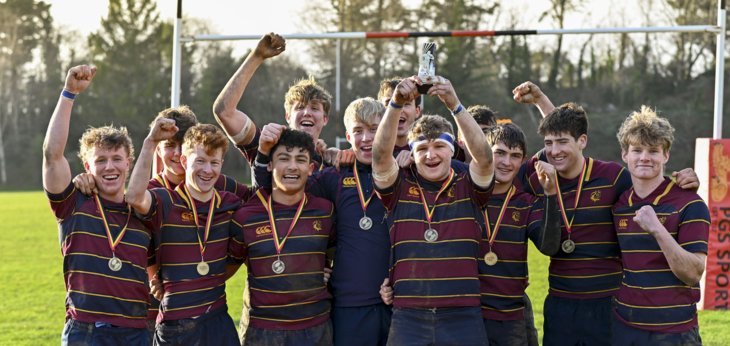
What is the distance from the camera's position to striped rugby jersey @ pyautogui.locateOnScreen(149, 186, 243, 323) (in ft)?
14.9

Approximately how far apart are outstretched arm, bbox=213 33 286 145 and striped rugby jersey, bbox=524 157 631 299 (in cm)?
193

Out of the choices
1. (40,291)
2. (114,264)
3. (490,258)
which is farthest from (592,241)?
(40,291)

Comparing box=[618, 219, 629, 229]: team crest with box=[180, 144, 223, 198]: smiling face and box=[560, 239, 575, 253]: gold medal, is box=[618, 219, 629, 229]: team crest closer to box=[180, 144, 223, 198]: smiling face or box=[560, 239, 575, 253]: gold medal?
box=[560, 239, 575, 253]: gold medal

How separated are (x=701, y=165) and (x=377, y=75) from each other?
2423 cm

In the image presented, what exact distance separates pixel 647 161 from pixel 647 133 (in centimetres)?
16

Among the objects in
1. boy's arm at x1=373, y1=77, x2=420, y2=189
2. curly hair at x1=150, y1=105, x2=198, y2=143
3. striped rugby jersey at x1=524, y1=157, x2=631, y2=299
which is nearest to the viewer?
boy's arm at x1=373, y1=77, x2=420, y2=189

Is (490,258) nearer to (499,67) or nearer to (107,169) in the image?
(107,169)

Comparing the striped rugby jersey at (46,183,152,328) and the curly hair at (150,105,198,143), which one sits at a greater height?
the curly hair at (150,105,198,143)

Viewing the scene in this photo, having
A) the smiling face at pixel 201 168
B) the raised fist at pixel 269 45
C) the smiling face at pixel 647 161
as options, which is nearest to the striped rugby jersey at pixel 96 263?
the smiling face at pixel 201 168

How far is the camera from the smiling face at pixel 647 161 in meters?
4.61

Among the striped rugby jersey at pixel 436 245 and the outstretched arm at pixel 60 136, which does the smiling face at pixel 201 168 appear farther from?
the striped rugby jersey at pixel 436 245

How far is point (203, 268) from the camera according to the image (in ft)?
15.0

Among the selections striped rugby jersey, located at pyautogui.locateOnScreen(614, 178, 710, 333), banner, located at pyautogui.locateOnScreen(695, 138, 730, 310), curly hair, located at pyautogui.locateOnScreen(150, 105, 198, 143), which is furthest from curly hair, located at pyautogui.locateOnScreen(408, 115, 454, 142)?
banner, located at pyautogui.locateOnScreen(695, 138, 730, 310)

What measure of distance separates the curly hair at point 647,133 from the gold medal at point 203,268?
8.19 feet
